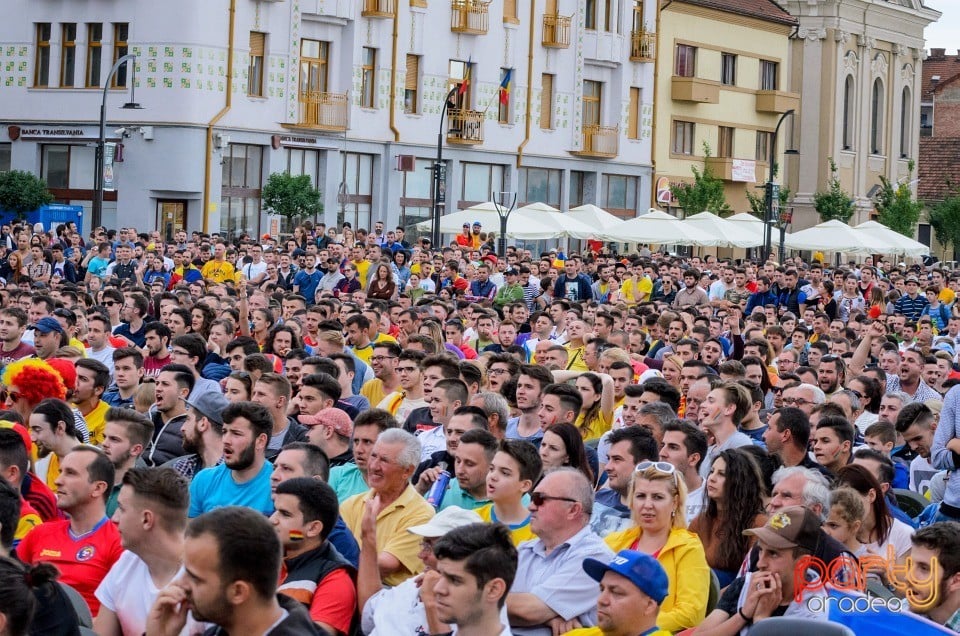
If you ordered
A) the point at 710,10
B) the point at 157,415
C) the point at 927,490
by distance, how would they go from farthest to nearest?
the point at 710,10, the point at 157,415, the point at 927,490

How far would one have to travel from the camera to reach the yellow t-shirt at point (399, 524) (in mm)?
8133

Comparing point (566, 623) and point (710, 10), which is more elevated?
point (710, 10)

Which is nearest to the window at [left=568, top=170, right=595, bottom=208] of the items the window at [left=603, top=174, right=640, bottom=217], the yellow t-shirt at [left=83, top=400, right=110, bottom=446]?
the window at [left=603, top=174, right=640, bottom=217]

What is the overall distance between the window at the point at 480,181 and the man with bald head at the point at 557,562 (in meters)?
46.0

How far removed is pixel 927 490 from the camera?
38.3 ft

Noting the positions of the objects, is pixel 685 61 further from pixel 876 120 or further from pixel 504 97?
pixel 876 120

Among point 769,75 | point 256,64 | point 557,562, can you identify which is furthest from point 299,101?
point 557,562

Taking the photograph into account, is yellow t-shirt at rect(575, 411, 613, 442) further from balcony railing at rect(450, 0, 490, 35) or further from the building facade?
the building facade

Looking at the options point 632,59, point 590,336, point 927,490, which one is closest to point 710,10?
point 632,59

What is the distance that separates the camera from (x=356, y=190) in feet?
163

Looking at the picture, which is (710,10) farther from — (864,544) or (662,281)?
(864,544)

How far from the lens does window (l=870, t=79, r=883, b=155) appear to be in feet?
246

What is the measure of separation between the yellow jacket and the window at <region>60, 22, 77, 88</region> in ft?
133

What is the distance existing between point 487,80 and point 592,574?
47.9 metres
